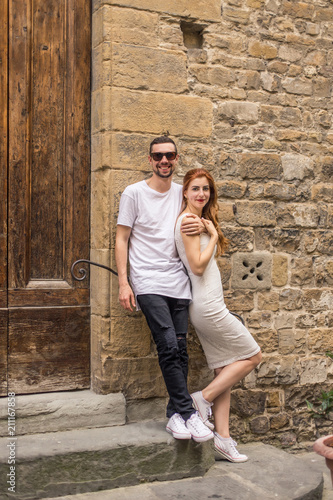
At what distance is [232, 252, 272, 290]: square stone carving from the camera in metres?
4.52

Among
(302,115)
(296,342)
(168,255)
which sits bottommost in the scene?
(296,342)

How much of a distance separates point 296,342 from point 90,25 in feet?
9.11

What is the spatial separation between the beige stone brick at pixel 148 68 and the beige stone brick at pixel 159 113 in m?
0.06

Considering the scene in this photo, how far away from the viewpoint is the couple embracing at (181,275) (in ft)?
12.3

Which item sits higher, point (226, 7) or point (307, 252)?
point (226, 7)

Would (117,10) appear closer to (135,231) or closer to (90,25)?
(90,25)

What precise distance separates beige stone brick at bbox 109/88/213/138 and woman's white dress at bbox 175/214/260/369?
0.78 meters

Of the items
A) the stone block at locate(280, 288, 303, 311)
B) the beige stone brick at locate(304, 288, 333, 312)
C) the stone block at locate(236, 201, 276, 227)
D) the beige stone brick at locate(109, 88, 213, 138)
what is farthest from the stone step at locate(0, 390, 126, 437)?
the beige stone brick at locate(109, 88, 213, 138)

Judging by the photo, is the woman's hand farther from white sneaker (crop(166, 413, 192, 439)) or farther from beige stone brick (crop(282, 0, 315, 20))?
beige stone brick (crop(282, 0, 315, 20))

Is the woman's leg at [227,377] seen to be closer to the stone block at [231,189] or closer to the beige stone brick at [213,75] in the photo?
the stone block at [231,189]

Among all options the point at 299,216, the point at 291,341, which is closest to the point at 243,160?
the point at 299,216

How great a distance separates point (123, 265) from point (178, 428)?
1.03 metres

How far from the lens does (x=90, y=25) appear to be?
4262 mm

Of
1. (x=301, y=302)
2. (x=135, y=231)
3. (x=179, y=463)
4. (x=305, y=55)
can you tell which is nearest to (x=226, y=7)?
(x=305, y=55)
